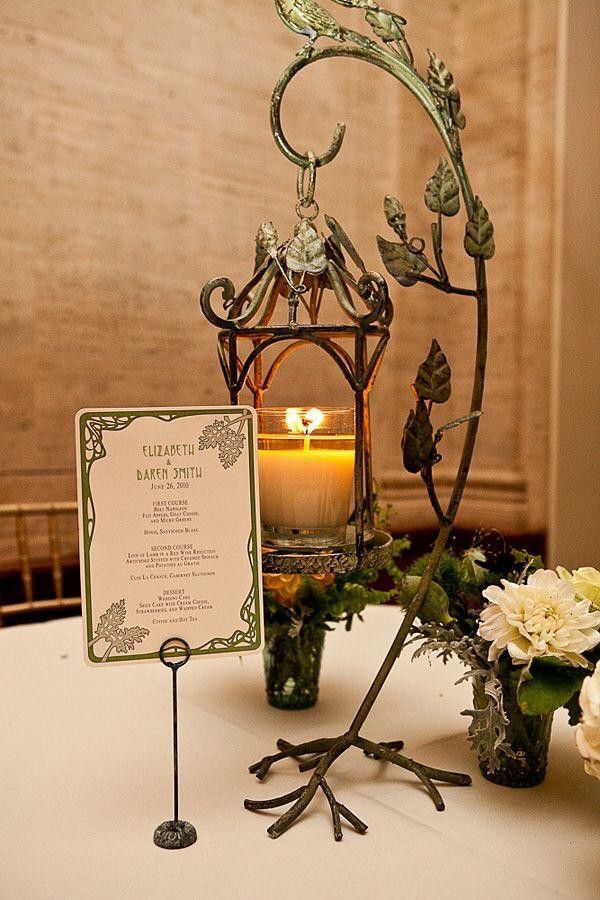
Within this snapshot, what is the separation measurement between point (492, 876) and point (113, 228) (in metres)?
2.29

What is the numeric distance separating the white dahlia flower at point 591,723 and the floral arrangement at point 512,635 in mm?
95

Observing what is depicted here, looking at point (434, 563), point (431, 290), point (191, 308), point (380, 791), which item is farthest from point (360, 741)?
point (431, 290)

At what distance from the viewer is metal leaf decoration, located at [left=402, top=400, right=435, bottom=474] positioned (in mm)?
861

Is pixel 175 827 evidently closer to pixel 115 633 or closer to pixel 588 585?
pixel 115 633

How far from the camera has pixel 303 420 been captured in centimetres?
92

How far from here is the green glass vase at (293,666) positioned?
106 centimetres

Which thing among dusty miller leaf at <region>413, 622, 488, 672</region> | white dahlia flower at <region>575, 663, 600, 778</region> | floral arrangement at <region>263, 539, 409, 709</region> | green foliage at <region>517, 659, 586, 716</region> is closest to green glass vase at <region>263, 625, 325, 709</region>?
floral arrangement at <region>263, 539, 409, 709</region>

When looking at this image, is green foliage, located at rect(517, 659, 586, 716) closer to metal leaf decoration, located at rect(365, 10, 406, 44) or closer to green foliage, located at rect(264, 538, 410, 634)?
green foliage, located at rect(264, 538, 410, 634)

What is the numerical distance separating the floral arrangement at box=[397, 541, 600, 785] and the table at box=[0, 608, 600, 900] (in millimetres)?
76

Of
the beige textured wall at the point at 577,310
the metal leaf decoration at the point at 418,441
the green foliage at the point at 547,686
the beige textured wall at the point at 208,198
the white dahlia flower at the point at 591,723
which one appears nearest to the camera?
the white dahlia flower at the point at 591,723

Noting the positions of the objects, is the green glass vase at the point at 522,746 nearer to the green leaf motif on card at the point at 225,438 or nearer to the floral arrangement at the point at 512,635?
the floral arrangement at the point at 512,635

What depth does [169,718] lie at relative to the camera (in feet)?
3.42

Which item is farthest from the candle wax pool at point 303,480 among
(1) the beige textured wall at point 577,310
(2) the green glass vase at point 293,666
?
(1) the beige textured wall at point 577,310

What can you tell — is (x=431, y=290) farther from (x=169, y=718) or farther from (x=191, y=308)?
(x=169, y=718)
